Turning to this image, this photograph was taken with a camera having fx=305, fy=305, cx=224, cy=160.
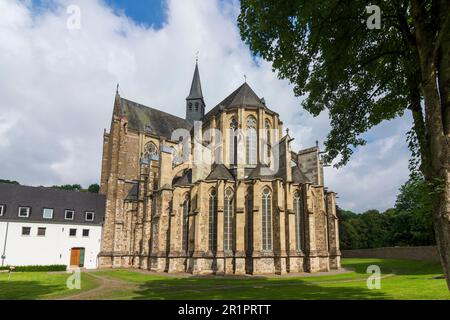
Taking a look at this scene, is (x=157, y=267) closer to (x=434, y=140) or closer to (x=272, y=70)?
(x=272, y=70)

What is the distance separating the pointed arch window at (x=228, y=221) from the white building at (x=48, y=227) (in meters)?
18.8

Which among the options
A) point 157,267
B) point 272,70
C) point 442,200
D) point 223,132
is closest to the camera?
point 442,200

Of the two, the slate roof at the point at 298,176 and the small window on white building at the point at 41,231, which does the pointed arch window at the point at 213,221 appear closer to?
the slate roof at the point at 298,176

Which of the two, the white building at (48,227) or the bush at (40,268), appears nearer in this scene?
the bush at (40,268)

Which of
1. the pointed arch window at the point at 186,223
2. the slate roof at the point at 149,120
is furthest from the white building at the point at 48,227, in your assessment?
the pointed arch window at the point at 186,223

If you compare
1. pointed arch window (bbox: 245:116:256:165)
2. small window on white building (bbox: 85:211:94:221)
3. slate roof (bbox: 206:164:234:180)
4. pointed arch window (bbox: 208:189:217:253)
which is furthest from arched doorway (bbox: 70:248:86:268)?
pointed arch window (bbox: 245:116:256:165)

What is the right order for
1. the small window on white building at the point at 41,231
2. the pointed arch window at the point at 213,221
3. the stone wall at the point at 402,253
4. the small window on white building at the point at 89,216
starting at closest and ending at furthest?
the pointed arch window at the point at 213,221 < the small window on white building at the point at 41,231 < the stone wall at the point at 402,253 < the small window on white building at the point at 89,216

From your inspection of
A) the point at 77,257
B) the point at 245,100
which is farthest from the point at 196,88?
the point at 77,257

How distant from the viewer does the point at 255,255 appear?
25734 mm

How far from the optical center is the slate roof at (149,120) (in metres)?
45.5

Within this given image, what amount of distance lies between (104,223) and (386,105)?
35958 mm

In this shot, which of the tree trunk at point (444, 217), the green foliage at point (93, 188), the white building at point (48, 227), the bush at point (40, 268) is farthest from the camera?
the green foliage at point (93, 188)
